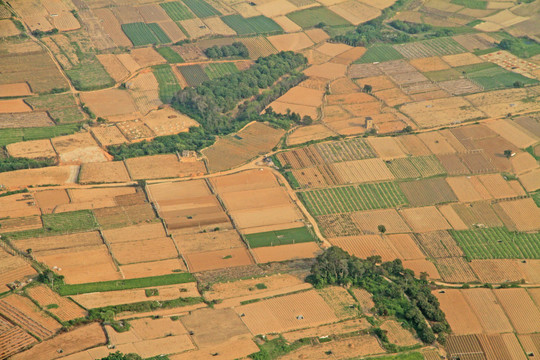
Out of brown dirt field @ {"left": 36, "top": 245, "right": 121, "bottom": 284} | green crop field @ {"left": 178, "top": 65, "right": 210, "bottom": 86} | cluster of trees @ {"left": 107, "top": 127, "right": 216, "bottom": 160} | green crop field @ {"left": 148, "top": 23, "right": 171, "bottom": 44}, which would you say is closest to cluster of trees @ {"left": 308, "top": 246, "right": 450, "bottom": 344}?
→ brown dirt field @ {"left": 36, "top": 245, "right": 121, "bottom": 284}

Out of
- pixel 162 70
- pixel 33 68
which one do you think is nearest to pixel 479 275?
pixel 162 70

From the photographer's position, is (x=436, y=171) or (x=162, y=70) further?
(x=162, y=70)

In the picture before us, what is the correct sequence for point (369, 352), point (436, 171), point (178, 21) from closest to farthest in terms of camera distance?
point (369, 352) < point (436, 171) < point (178, 21)

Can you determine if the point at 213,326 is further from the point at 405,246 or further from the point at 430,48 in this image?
the point at 430,48

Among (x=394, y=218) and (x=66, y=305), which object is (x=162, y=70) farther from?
(x=66, y=305)

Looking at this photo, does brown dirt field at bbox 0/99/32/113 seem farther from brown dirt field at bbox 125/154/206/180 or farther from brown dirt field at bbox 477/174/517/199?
brown dirt field at bbox 477/174/517/199

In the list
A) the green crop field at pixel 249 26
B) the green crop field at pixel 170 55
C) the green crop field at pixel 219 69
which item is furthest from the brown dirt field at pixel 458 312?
the green crop field at pixel 249 26
